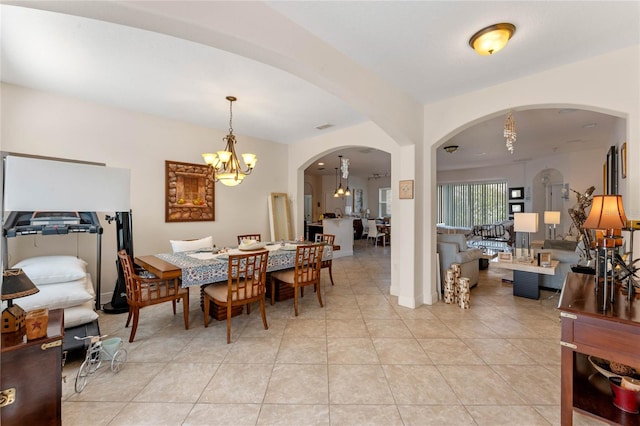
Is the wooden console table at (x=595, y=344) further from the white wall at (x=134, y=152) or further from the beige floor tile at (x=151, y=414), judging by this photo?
the white wall at (x=134, y=152)

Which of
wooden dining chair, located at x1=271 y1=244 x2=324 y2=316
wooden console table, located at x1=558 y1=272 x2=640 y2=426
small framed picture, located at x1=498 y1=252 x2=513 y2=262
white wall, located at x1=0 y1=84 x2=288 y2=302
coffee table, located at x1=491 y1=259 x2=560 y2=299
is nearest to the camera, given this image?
wooden console table, located at x1=558 y1=272 x2=640 y2=426

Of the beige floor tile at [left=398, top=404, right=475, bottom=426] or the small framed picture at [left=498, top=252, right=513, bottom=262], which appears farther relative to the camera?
A: the small framed picture at [left=498, top=252, right=513, bottom=262]

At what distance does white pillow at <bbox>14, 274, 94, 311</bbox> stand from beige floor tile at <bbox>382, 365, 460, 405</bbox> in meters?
2.83

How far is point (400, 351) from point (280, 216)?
3835 mm

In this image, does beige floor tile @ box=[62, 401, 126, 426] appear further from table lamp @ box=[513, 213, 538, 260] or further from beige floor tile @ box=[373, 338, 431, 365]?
table lamp @ box=[513, 213, 538, 260]

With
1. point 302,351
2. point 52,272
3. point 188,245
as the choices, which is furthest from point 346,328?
point 52,272

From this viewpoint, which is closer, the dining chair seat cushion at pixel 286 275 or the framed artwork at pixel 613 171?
the dining chair seat cushion at pixel 286 275

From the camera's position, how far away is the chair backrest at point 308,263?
3.40m

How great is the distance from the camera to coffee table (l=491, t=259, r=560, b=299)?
3639mm

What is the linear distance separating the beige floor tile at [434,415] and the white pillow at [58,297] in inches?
114

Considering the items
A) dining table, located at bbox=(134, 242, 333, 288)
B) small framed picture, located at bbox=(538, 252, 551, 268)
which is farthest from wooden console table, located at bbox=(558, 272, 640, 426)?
dining table, located at bbox=(134, 242, 333, 288)

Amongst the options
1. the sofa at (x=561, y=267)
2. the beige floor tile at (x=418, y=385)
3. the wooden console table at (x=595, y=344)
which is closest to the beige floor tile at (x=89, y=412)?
the beige floor tile at (x=418, y=385)

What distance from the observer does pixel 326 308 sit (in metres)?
3.56

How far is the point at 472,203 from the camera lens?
9797 mm
